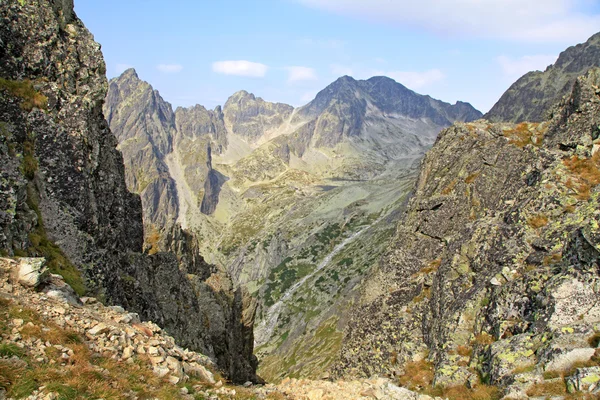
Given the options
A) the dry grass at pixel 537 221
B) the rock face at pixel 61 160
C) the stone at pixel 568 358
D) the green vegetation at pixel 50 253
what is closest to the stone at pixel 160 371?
the green vegetation at pixel 50 253

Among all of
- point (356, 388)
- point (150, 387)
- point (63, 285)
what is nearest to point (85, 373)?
point (150, 387)

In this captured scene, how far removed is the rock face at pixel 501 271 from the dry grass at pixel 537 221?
63 mm

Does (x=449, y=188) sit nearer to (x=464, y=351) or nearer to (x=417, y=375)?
(x=417, y=375)

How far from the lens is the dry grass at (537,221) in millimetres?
27328

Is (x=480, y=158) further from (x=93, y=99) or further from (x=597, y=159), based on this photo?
(x=93, y=99)

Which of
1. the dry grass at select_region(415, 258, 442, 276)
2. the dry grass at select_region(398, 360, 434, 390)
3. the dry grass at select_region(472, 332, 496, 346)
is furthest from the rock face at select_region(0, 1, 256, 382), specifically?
the dry grass at select_region(415, 258, 442, 276)

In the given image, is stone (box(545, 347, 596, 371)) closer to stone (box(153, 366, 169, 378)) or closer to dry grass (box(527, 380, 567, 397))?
dry grass (box(527, 380, 567, 397))

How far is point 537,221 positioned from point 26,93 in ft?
107

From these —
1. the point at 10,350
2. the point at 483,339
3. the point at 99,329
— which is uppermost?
the point at 10,350

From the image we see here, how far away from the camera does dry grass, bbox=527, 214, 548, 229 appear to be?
89.7 ft

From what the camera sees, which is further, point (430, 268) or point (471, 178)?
point (471, 178)

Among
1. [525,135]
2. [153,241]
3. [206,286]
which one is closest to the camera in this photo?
[525,135]

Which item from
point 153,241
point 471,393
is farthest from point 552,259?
point 153,241

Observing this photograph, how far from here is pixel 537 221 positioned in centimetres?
2762
